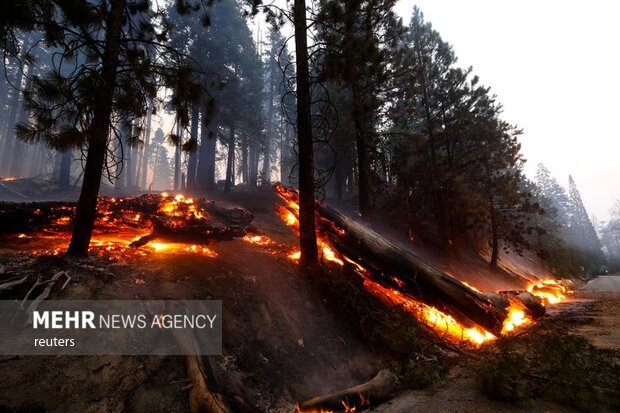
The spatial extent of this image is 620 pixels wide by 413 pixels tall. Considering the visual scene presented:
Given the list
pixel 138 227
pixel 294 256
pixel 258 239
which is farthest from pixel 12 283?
pixel 258 239

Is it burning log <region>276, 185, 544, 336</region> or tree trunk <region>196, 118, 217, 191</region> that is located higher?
tree trunk <region>196, 118, 217, 191</region>

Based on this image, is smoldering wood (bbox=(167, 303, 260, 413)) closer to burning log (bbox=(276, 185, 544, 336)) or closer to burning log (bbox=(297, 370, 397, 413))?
burning log (bbox=(297, 370, 397, 413))

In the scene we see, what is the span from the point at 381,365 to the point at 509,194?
644 inches

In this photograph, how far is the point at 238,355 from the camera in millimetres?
4633

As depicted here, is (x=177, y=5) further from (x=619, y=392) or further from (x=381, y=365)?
(x=619, y=392)

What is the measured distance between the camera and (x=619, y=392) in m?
3.12

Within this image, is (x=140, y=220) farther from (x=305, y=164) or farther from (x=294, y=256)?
(x=305, y=164)

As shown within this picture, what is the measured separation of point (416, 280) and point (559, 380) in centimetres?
357

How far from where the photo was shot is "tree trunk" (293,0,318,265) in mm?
7781

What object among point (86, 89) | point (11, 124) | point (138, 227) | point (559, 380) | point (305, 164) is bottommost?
point (559, 380)

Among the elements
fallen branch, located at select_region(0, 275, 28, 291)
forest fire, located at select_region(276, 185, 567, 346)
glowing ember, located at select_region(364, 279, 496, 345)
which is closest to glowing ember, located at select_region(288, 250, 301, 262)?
forest fire, located at select_region(276, 185, 567, 346)

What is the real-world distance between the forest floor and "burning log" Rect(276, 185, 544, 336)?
1056mm

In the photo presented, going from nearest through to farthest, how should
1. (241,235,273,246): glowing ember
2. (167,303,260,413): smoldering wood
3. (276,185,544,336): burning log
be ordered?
(167,303,260,413): smoldering wood, (276,185,544,336): burning log, (241,235,273,246): glowing ember

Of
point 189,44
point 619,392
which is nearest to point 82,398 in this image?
point 619,392
